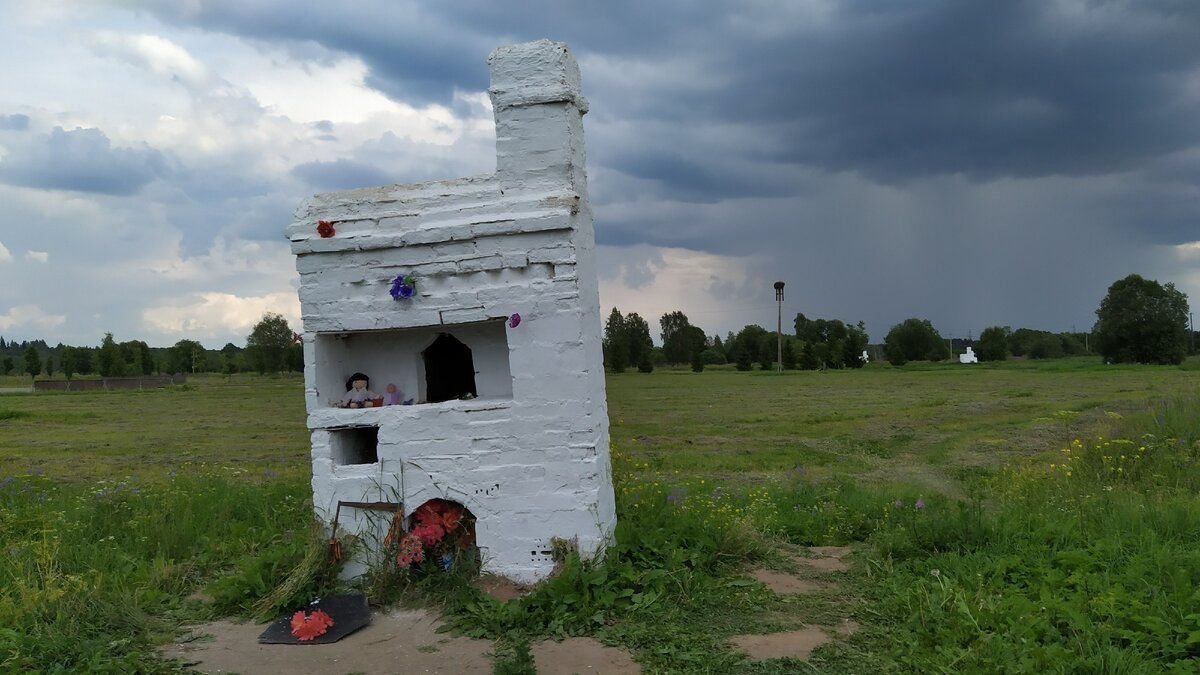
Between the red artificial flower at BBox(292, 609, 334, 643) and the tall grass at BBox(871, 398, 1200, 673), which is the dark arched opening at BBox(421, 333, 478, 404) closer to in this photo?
the red artificial flower at BBox(292, 609, 334, 643)

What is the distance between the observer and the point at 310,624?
5656mm

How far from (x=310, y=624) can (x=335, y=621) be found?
21 centimetres

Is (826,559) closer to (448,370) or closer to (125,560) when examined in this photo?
(448,370)

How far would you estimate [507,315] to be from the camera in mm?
6512

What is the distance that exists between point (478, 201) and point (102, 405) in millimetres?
31287

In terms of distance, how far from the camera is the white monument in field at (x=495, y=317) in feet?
20.9

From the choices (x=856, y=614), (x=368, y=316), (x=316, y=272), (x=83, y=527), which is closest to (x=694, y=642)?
(x=856, y=614)

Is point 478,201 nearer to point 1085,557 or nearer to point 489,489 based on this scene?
point 489,489

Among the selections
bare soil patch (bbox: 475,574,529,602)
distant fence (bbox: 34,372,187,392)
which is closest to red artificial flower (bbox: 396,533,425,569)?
bare soil patch (bbox: 475,574,529,602)

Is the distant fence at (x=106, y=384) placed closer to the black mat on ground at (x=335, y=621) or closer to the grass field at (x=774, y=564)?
the grass field at (x=774, y=564)

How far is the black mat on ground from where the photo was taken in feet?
18.3

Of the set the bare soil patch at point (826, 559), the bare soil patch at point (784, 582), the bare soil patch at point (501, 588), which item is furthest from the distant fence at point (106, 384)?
the bare soil patch at point (784, 582)

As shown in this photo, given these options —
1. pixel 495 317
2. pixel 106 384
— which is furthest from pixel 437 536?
pixel 106 384

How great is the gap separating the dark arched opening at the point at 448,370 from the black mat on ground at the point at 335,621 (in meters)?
1.95
